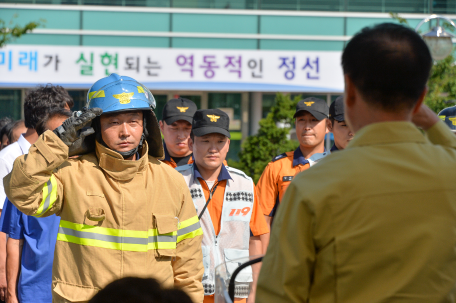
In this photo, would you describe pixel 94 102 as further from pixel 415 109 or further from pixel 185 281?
pixel 415 109

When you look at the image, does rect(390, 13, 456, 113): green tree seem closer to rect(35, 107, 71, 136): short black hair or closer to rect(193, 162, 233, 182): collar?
rect(193, 162, 233, 182): collar

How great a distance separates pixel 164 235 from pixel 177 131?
2130mm

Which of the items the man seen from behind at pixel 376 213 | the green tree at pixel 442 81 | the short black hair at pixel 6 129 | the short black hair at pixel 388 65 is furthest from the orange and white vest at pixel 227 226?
the green tree at pixel 442 81

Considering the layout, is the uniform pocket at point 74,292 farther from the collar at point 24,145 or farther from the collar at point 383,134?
the collar at point 24,145

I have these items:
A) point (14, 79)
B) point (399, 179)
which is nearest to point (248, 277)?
point (399, 179)

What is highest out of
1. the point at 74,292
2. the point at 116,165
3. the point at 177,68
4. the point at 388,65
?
the point at 177,68

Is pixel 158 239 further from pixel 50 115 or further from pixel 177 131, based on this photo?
pixel 177 131

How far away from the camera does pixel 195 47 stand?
16266mm

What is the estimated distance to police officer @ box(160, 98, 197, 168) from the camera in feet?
15.7

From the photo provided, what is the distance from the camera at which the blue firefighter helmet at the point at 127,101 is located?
288cm

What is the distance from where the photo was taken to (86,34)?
1605cm

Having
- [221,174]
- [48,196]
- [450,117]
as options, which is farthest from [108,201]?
[450,117]

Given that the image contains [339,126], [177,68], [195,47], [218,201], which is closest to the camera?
[218,201]

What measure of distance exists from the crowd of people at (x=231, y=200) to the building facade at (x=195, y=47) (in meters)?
11.1
